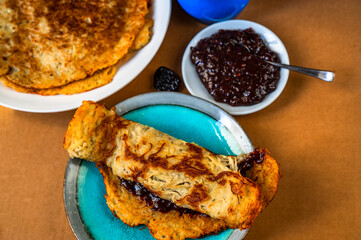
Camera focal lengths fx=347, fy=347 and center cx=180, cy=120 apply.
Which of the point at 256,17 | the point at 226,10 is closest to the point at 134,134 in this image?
the point at 226,10

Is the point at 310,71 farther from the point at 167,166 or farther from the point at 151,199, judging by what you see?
the point at 151,199

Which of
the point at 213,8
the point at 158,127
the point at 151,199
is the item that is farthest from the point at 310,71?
the point at 151,199

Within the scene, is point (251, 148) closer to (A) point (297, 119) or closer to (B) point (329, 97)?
(A) point (297, 119)

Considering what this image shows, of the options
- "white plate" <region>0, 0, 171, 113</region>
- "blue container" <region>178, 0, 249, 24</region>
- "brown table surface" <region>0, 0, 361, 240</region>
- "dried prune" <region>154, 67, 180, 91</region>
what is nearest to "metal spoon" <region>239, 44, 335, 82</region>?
"brown table surface" <region>0, 0, 361, 240</region>

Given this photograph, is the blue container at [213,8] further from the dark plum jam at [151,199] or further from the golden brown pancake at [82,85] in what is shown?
the dark plum jam at [151,199]

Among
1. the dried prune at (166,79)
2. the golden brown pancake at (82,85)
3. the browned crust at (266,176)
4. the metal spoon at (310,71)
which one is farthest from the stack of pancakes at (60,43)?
the browned crust at (266,176)

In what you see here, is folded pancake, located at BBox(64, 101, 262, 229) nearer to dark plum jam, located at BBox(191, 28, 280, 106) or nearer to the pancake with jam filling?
the pancake with jam filling
